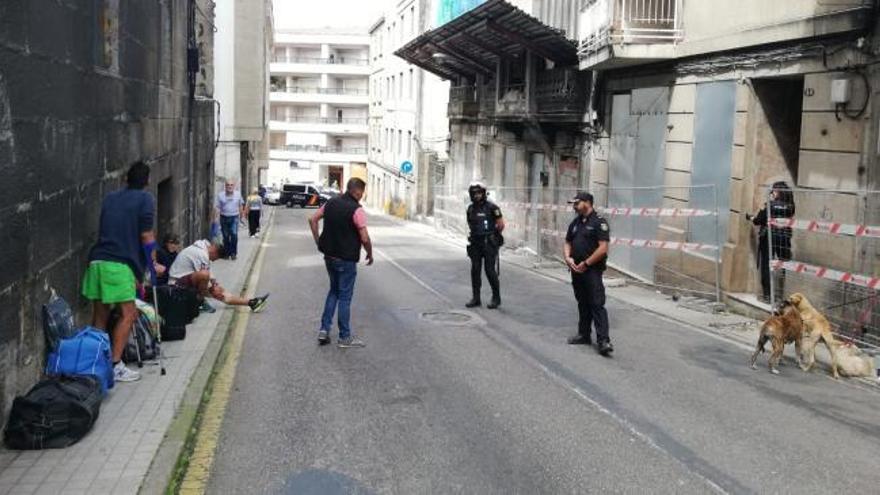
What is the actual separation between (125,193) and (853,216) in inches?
323

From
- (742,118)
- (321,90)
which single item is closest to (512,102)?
(742,118)

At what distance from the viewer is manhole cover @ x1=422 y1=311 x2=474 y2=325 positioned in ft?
37.5

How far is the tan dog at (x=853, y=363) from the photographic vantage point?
29.3ft

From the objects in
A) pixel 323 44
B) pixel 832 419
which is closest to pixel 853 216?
pixel 832 419

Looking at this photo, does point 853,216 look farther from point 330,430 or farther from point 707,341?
point 330,430

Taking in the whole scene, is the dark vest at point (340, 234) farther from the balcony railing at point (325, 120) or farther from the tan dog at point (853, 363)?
the balcony railing at point (325, 120)

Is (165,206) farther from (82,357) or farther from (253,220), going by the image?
(253,220)

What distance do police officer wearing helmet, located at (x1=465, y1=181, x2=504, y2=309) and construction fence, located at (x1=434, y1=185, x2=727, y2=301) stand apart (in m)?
3.10

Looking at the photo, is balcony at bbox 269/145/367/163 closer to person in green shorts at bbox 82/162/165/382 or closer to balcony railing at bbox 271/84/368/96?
balcony railing at bbox 271/84/368/96

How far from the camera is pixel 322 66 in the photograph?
273 ft

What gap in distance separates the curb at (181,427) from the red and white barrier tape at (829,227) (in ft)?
22.8

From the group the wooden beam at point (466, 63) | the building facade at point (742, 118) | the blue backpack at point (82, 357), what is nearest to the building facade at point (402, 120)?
the wooden beam at point (466, 63)

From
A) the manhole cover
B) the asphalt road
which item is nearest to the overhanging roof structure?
the manhole cover

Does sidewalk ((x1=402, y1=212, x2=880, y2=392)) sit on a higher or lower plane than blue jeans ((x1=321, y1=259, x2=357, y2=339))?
lower
